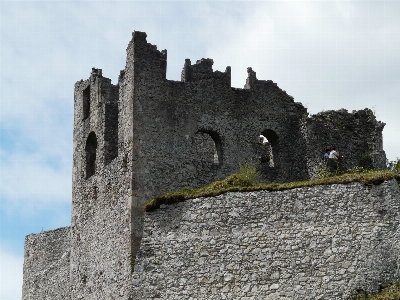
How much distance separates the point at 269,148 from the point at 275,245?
9725 mm

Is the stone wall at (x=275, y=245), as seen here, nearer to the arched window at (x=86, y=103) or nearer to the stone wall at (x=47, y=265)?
the arched window at (x=86, y=103)

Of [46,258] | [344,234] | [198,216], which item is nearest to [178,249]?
[198,216]

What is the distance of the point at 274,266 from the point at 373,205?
331cm

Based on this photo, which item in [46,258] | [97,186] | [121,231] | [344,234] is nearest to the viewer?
[344,234]

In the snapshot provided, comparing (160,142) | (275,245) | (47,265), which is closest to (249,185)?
(275,245)

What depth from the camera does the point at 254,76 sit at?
3628 cm

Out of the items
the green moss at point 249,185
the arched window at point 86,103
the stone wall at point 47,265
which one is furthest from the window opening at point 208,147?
the stone wall at point 47,265

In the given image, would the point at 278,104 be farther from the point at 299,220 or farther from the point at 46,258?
the point at 46,258

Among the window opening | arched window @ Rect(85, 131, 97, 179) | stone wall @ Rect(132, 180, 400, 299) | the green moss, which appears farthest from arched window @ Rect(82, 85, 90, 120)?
stone wall @ Rect(132, 180, 400, 299)

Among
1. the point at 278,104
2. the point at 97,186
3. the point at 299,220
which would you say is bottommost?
the point at 299,220

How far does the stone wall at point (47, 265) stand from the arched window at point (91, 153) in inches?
165

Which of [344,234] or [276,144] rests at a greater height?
[276,144]

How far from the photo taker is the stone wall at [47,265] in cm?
4034

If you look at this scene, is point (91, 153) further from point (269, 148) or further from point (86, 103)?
point (269, 148)
